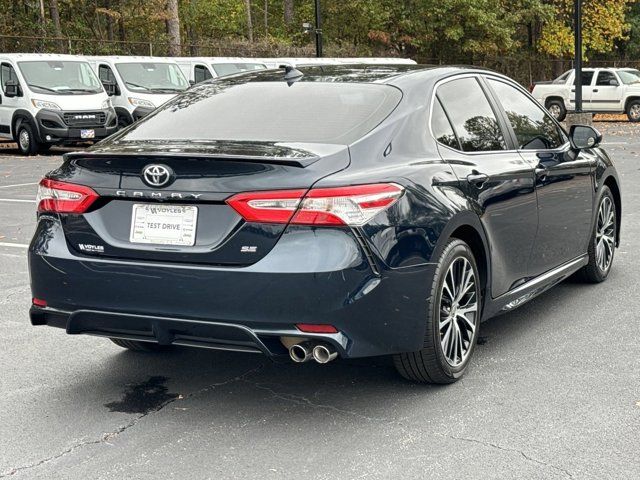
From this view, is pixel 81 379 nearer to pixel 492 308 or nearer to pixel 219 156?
pixel 219 156

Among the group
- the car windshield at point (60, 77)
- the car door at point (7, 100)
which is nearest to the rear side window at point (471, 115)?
the car windshield at point (60, 77)

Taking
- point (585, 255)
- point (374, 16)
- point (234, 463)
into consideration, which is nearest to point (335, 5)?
point (374, 16)

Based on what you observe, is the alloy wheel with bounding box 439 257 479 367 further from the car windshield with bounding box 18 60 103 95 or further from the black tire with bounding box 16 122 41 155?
the car windshield with bounding box 18 60 103 95

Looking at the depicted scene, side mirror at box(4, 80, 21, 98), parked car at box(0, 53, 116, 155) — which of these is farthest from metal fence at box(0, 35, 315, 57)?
side mirror at box(4, 80, 21, 98)

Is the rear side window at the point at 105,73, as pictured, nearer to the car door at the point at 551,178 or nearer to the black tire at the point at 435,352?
the car door at the point at 551,178

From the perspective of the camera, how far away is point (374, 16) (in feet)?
138

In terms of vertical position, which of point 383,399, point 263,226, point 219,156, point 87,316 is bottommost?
point 383,399

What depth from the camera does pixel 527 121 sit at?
6.23 meters

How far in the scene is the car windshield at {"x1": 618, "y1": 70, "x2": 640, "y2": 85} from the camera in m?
32.2

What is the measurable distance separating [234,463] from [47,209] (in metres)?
1.58

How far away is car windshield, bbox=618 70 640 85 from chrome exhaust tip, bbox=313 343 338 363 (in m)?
30.0

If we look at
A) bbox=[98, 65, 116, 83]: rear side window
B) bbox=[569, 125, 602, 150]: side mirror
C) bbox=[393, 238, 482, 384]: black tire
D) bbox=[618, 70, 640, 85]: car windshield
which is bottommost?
bbox=[618, 70, 640, 85]: car windshield

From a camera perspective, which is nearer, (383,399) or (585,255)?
(383,399)

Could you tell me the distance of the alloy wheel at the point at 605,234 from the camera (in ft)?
23.5
